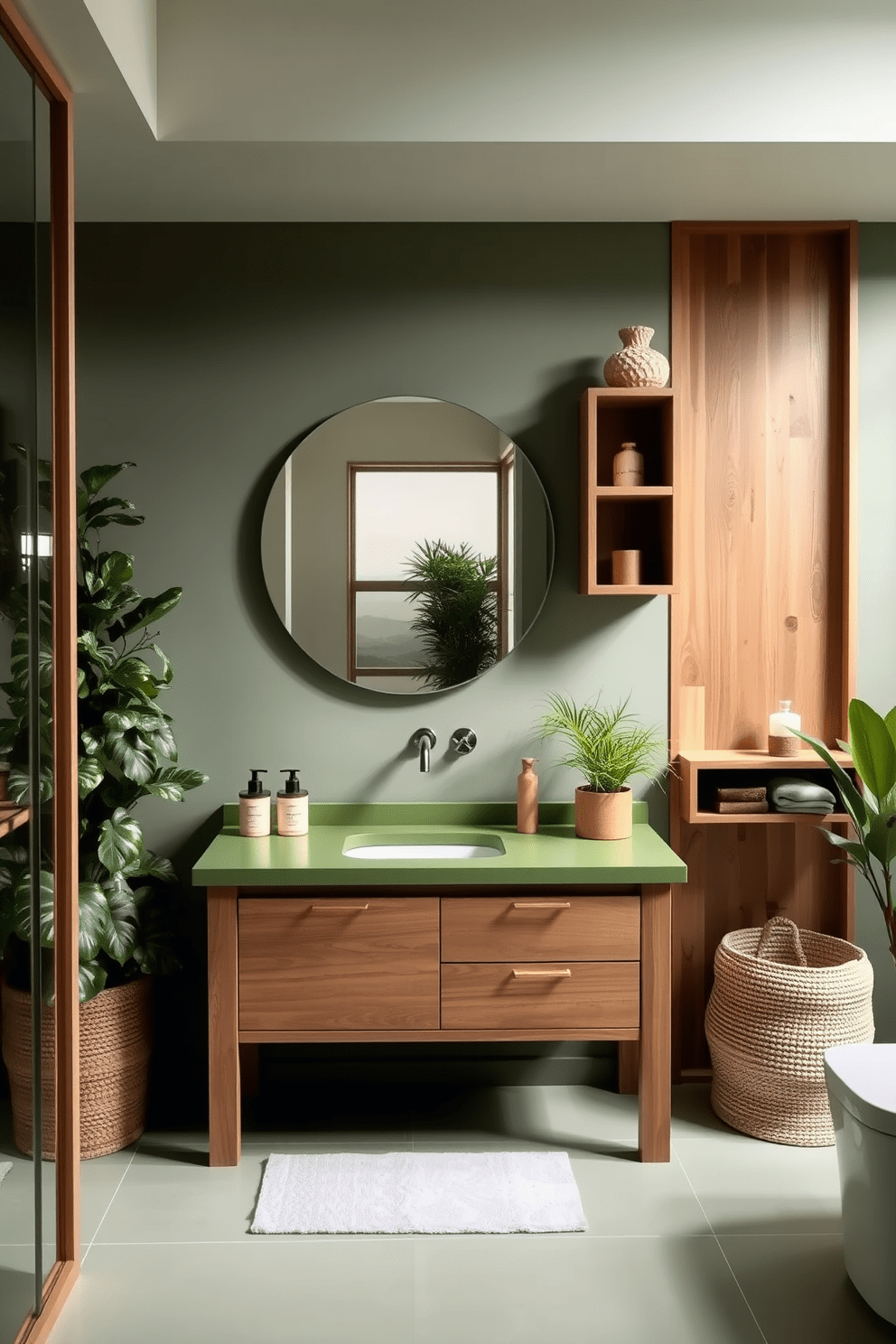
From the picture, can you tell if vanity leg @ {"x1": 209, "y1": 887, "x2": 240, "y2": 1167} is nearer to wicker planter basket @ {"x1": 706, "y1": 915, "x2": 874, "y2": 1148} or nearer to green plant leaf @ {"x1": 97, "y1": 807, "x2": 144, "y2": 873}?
green plant leaf @ {"x1": 97, "y1": 807, "x2": 144, "y2": 873}

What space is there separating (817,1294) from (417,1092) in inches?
48.7

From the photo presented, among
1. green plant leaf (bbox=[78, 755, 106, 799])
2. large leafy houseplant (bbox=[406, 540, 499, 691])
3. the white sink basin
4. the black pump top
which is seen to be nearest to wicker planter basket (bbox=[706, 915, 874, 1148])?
the white sink basin

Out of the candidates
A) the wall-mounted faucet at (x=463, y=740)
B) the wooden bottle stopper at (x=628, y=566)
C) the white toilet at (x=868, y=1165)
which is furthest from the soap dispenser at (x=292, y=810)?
the white toilet at (x=868, y=1165)

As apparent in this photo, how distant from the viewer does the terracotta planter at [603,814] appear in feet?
9.78

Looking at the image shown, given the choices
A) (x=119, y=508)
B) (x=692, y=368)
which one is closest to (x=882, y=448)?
(x=692, y=368)

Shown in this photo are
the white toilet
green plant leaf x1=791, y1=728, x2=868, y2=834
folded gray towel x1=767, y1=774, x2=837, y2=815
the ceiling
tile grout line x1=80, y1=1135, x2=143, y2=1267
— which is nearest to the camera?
the white toilet

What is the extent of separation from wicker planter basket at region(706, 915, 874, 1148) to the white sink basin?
0.71 meters

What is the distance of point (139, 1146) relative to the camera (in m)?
Result: 2.88

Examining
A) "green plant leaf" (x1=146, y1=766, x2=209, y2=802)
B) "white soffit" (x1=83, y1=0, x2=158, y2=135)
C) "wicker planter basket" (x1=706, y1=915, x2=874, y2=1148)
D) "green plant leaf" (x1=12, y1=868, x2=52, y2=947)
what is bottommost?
"wicker planter basket" (x1=706, y1=915, x2=874, y2=1148)

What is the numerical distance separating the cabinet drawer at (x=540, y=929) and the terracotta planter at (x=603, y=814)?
11.4 inches

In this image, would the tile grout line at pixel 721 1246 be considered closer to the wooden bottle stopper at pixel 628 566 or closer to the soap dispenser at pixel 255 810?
the soap dispenser at pixel 255 810

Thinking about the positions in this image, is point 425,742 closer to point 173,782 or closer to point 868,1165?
point 173,782

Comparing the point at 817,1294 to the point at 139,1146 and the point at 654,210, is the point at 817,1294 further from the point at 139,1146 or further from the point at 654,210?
the point at 654,210

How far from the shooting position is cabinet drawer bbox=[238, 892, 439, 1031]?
8.89ft
